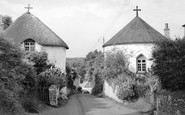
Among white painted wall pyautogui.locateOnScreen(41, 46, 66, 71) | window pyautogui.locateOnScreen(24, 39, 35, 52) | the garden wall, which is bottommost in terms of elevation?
the garden wall

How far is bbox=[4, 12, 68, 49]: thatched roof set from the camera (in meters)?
31.8

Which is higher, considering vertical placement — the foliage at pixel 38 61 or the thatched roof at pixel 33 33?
the thatched roof at pixel 33 33

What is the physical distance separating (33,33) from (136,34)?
505 inches

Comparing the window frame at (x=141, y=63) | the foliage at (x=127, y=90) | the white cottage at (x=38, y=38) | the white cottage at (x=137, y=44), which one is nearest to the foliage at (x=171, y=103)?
the foliage at (x=127, y=90)

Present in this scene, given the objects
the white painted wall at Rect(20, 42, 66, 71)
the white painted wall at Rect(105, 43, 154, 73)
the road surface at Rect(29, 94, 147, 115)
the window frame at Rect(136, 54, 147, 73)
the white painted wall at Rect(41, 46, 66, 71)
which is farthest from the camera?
the window frame at Rect(136, 54, 147, 73)

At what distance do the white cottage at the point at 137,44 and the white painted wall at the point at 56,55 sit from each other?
6.12 metres

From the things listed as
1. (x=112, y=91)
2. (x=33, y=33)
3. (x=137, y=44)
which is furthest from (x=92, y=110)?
(x=33, y=33)

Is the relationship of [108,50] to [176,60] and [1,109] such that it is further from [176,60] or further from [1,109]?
[1,109]

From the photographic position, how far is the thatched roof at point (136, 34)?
32906 millimetres

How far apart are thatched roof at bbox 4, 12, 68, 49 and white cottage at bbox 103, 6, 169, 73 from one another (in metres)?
7.15

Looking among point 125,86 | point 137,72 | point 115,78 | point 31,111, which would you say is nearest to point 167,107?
point 31,111

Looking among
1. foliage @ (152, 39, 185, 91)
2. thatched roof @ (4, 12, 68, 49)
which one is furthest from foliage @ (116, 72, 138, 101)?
thatched roof @ (4, 12, 68, 49)

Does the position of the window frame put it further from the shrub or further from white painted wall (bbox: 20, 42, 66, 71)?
the shrub

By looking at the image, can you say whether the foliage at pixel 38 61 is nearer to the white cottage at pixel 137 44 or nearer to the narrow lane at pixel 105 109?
the narrow lane at pixel 105 109
